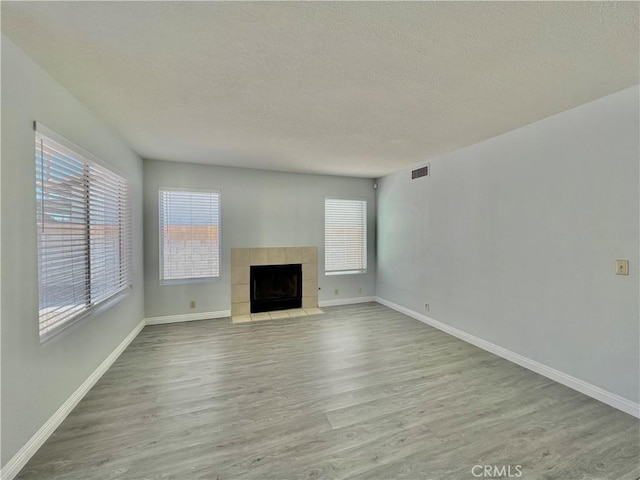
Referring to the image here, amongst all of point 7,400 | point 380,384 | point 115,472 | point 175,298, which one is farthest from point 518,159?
point 175,298

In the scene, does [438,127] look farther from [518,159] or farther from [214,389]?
[214,389]

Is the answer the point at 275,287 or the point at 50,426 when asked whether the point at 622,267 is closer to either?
the point at 275,287

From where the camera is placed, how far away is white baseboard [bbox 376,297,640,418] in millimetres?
→ 2182

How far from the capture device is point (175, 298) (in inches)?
171

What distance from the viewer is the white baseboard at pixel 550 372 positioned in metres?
2.18

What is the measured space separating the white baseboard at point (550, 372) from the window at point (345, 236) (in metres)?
1.84

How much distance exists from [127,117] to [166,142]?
0.72m

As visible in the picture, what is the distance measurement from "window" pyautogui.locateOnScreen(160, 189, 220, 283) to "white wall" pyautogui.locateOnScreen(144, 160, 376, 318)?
11 centimetres

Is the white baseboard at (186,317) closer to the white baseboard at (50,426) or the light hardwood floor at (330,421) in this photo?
the light hardwood floor at (330,421)

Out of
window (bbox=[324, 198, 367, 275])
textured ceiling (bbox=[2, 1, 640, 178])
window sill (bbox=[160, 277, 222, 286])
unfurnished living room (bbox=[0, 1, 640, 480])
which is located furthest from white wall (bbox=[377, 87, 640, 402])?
window sill (bbox=[160, 277, 222, 286])

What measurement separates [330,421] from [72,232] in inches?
99.1

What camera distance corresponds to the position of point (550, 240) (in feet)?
8.79

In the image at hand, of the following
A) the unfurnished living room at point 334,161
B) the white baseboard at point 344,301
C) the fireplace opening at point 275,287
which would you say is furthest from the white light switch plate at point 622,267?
the fireplace opening at point 275,287

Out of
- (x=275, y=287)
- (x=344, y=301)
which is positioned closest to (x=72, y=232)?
(x=275, y=287)
